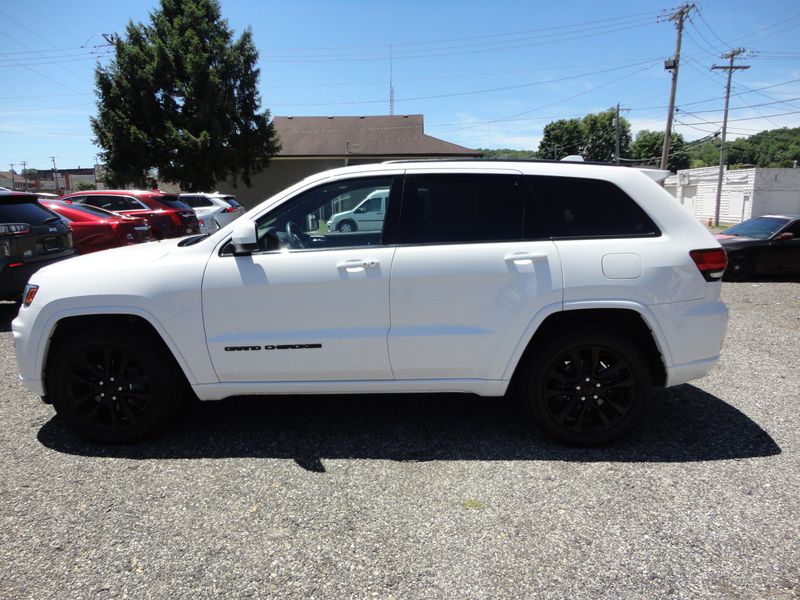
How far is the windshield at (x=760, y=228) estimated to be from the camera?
11.3 metres

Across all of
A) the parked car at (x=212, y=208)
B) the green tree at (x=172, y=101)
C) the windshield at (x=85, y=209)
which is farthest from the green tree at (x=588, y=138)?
the windshield at (x=85, y=209)

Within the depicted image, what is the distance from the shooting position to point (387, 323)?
135 inches

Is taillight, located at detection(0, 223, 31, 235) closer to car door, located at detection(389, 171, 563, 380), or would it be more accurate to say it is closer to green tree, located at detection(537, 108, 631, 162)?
car door, located at detection(389, 171, 563, 380)

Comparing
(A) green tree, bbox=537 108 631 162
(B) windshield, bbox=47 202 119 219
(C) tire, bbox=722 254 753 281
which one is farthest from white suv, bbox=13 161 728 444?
(A) green tree, bbox=537 108 631 162

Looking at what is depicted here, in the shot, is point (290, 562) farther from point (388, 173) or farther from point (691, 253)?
point (691, 253)

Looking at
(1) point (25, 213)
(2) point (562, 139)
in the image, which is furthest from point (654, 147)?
(1) point (25, 213)

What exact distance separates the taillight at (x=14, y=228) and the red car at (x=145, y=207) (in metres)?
4.95

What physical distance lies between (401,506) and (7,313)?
7619 mm

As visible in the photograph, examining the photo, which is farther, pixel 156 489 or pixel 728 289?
pixel 728 289

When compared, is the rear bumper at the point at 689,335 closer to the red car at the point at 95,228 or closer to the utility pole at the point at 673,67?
the red car at the point at 95,228

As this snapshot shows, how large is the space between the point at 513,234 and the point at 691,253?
1.12m

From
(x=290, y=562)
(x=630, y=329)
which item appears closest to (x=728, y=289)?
(x=630, y=329)

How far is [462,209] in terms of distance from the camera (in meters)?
3.54

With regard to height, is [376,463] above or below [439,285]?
below
